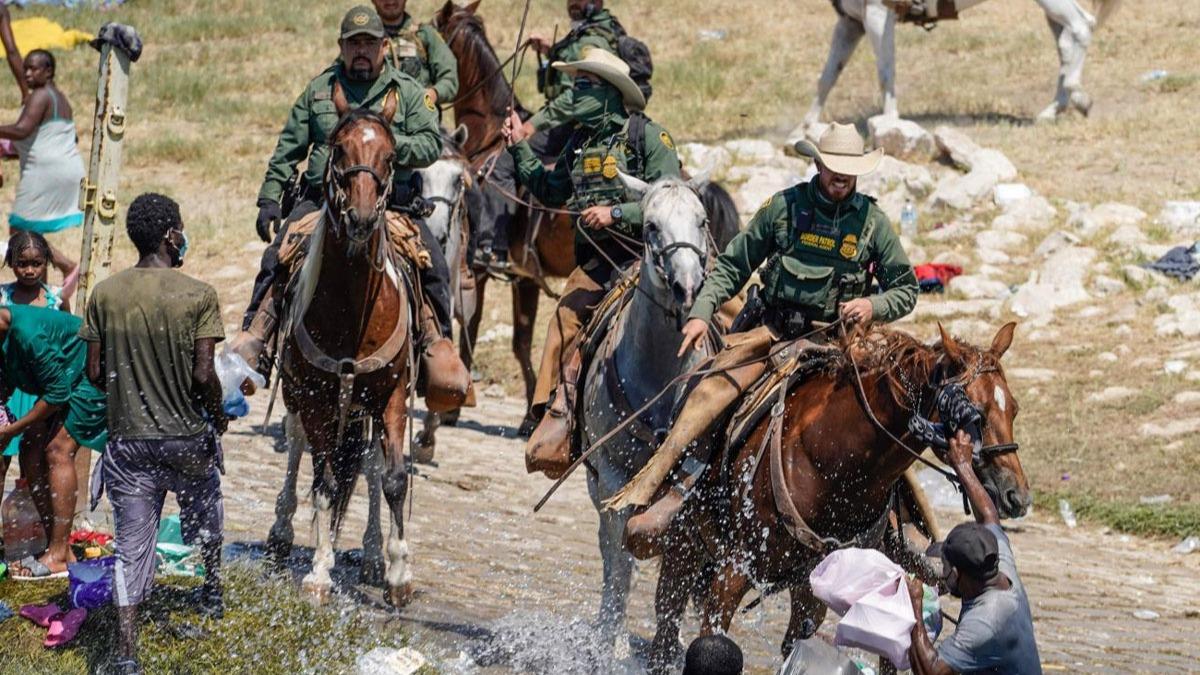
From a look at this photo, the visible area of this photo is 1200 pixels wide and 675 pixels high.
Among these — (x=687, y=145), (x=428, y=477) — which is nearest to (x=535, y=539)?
(x=428, y=477)

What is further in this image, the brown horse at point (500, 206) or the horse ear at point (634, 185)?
the brown horse at point (500, 206)

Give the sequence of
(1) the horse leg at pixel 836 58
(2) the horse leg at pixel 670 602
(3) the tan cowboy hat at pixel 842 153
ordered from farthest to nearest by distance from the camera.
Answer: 1. (1) the horse leg at pixel 836 58
2. (2) the horse leg at pixel 670 602
3. (3) the tan cowboy hat at pixel 842 153

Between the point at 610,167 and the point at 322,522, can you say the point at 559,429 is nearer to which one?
the point at 322,522

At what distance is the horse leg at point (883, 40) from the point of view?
23531 mm

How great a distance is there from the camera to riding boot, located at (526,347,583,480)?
9789 mm

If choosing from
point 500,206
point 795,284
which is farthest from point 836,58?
point 795,284

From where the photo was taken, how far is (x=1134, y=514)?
12.9 meters

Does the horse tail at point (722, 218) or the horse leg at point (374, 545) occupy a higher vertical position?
the horse tail at point (722, 218)

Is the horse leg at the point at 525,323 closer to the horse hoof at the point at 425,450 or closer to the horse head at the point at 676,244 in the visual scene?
the horse hoof at the point at 425,450

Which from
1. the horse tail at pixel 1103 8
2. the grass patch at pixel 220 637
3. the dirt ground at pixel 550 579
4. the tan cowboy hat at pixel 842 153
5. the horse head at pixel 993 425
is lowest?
the dirt ground at pixel 550 579

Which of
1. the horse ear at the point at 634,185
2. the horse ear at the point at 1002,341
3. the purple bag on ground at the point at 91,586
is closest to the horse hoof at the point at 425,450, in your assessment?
the horse ear at the point at 634,185

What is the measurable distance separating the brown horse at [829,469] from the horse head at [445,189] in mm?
5940

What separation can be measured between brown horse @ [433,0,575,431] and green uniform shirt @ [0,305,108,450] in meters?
5.86

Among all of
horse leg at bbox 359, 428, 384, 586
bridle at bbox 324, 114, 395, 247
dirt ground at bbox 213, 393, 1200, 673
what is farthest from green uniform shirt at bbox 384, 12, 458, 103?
bridle at bbox 324, 114, 395, 247
